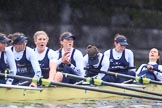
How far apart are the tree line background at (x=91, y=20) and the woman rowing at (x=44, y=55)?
33.4ft

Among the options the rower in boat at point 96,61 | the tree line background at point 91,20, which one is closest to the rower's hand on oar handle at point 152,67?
the rower in boat at point 96,61

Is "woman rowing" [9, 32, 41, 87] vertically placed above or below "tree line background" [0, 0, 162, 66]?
below

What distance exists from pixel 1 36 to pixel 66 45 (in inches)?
51.0

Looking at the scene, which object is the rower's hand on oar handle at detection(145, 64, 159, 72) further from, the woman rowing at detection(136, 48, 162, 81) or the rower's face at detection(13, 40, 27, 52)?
the rower's face at detection(13, 40, 27, 52)

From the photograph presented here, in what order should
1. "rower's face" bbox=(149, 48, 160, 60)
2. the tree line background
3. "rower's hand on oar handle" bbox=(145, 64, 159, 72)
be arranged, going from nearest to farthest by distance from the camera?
"rower's hand on oar handle" bbox=(145, 64, 159, 72)
"rower's face" bbox=(149, 48, 160, 60)
the tree line background

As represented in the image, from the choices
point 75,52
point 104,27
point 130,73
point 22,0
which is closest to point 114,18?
point 104,27

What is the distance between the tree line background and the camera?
20750mm

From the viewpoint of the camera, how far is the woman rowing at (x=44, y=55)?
956 centimetres

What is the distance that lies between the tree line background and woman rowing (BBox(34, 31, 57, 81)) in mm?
10176

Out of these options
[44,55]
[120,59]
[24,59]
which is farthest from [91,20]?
[24,59]

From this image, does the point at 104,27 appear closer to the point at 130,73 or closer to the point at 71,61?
the point at 130,73

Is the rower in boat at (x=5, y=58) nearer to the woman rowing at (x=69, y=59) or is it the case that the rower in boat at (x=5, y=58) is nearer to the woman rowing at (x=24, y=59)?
the woman rowing at (x=24, y=59)

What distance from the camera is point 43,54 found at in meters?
9.94

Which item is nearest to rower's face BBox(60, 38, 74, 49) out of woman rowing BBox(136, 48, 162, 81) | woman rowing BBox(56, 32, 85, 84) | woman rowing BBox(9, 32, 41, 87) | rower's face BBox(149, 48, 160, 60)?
woman rowing BBox(56, 32, 85, 84)
